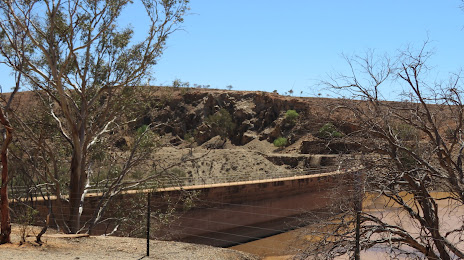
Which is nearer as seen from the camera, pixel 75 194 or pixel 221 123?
pixel 75 194

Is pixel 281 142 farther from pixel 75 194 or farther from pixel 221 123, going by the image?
pixel 75 194

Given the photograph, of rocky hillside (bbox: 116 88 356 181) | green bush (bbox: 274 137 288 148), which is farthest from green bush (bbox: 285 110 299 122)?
green bush (bbox: 274 137 288 148)

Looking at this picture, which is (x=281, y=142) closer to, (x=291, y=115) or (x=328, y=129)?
(x=291, y=115)

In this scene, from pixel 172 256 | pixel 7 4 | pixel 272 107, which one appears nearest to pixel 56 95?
pixel 7 4

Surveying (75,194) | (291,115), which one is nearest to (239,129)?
(291,115)

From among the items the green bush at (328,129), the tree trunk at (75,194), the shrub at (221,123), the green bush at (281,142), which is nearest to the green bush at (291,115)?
the green bush at (281,142)

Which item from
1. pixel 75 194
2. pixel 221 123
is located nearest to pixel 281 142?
pixel 221 123

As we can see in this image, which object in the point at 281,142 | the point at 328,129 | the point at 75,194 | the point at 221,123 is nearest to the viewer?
the point at 328,129

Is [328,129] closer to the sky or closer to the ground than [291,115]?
closer to the ground

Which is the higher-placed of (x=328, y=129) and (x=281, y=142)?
(x=281, y=142)

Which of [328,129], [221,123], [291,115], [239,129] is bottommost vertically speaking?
[328,129]

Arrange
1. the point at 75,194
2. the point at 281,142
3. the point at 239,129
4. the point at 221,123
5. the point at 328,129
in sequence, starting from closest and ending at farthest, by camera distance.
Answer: the point at 328,129 < the point at 75,194 < the point at 281,142 < the point at 221,123 < the point at 239,129

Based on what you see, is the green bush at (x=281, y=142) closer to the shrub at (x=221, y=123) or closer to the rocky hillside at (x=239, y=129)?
the rocky hillside at (x=239, y=129)

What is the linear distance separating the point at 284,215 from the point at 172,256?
19407mm
